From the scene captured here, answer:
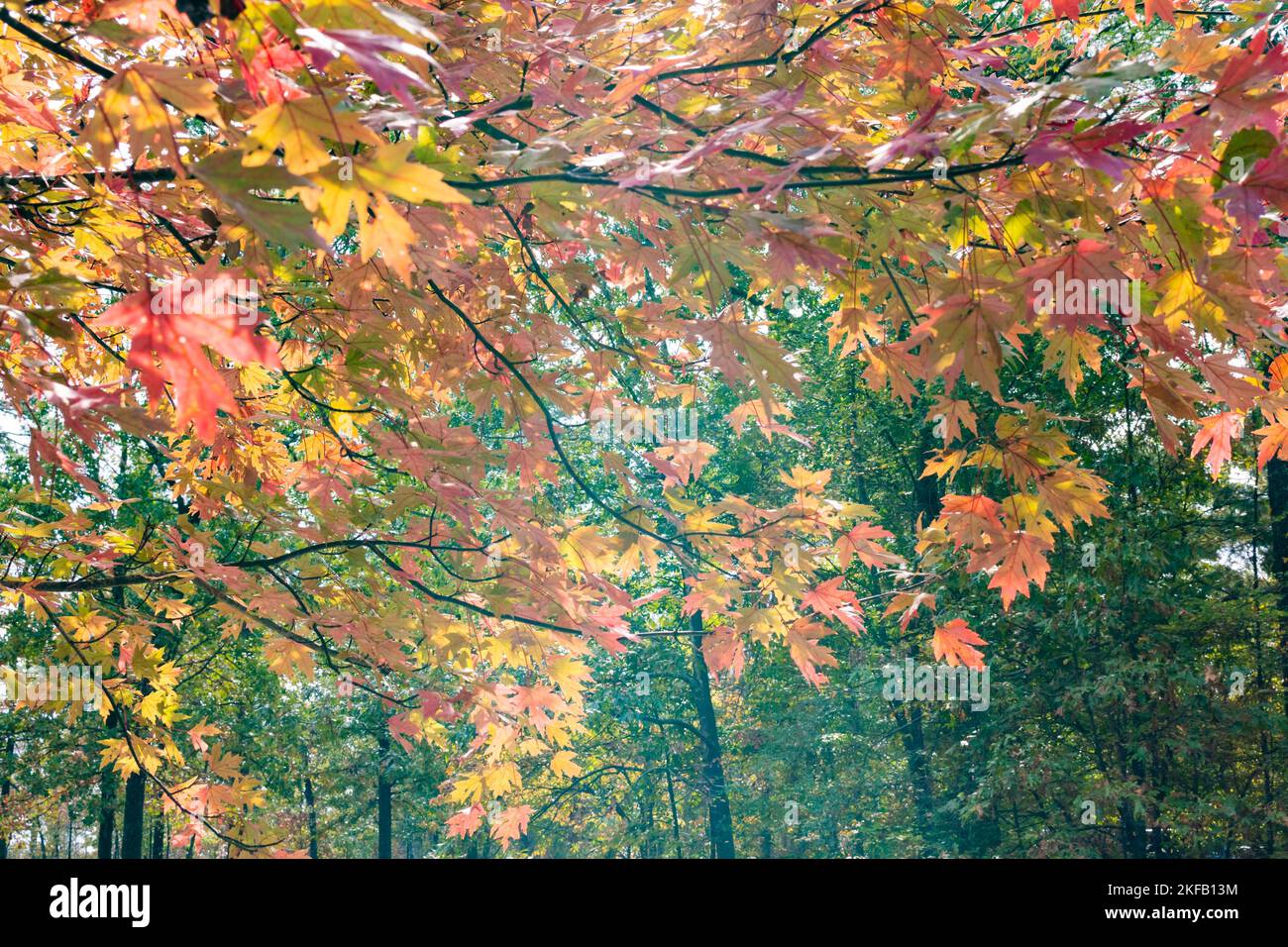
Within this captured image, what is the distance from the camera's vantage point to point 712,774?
59.8 ft

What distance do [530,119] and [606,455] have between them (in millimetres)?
1547

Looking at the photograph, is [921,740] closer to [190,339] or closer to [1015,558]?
[1015,558]

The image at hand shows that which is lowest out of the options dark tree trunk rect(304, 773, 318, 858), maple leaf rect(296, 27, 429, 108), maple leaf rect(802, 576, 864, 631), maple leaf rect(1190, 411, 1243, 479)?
dark tree trunk rect(304, 773, 318, 858)

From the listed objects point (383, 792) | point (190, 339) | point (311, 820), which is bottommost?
point (311, 820)

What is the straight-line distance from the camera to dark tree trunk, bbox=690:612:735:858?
1781cm

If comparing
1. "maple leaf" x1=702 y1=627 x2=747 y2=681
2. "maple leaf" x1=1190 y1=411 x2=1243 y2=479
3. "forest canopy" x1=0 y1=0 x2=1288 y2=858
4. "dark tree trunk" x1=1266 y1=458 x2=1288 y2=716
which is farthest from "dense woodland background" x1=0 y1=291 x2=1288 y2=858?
"maple leaf" x1=1190 y1=411 x2=1243 y2=479

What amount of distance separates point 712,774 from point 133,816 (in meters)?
9.93

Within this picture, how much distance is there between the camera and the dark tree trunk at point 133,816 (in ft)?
45.5

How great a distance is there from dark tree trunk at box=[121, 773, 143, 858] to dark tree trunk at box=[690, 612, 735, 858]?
9.28m

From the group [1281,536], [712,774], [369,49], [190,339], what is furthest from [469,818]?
[712,774]

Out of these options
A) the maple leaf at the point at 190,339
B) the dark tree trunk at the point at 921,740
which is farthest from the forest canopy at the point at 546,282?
the dark tree trunk at the point at 921,740

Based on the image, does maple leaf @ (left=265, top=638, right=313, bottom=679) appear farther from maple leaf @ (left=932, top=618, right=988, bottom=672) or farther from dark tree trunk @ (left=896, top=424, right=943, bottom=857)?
dark tree trunk @ (left=896, top=424, right=943, bottom=857)

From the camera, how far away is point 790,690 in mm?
19453

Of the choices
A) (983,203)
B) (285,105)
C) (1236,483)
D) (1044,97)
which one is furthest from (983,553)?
(1236,483)
